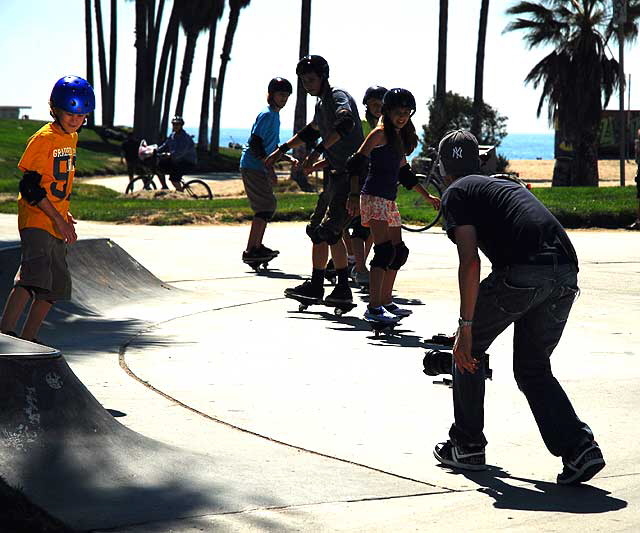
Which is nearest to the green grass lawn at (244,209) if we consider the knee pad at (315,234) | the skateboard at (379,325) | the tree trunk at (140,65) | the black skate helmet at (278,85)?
the black skate helmet at (278,85)

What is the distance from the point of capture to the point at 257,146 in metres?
12.5

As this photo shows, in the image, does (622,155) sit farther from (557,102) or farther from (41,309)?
(41,309)

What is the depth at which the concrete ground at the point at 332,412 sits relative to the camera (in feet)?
15.0

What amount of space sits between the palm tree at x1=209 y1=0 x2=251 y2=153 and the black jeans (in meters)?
51.9

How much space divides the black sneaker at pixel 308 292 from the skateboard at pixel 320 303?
0.05ft

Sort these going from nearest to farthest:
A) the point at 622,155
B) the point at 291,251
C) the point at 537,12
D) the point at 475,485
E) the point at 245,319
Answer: the point at 475,485 → the point at 245,319 → the point at 291,251 → the point at 622,155 → the point at 537,12

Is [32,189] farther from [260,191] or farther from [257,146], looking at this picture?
[260,191]

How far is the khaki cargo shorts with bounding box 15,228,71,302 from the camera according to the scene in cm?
679

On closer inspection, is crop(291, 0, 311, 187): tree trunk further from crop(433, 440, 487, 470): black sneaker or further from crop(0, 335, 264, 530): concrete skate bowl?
crop(0, 335, 264, 530): concrete skate bowl

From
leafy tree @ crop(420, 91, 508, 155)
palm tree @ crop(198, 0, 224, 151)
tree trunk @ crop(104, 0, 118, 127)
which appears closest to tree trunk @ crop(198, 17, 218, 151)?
palm tree @ crop(198, 0, 224, 151)

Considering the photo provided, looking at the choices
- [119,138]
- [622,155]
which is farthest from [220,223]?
[119,138]

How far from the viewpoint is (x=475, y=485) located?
16.4ft

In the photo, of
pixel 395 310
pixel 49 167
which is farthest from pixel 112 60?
pixel 49 167

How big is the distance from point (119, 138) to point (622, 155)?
2924 centimetres
